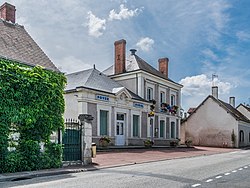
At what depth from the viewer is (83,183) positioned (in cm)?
941

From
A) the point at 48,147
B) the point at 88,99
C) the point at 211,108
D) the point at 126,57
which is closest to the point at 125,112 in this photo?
the point at 88,99

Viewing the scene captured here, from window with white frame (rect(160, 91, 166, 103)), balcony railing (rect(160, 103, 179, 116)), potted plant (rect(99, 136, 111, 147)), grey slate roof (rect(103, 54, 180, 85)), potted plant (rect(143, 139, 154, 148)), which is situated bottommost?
potted plant (rect(143, 139, 154, 148))

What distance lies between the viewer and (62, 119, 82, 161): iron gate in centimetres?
1418

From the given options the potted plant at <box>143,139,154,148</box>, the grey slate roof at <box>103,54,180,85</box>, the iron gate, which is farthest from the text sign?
the iron gate

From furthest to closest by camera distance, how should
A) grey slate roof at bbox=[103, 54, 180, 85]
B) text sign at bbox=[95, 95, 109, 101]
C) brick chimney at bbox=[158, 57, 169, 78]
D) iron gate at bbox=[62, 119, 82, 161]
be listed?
brick chimney at bbox=[158, 57, 169, 78] → grey slate roof at bbox=[103, 54, 180, 85] → text sign at bbox=[95, 95, 109, 101] → iron gate at bbox=[62, 119, 82, 161]

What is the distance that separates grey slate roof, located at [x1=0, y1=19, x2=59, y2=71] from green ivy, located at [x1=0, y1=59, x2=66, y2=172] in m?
4.08

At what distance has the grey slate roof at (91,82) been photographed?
2460cm

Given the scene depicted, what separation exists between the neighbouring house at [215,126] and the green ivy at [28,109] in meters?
30.8

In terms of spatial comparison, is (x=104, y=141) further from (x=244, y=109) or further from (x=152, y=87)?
(x=244, y=109)

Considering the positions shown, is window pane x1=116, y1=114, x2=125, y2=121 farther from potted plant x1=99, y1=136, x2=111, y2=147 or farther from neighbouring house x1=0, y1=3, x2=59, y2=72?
neighbouring house x1=0, y1=3, x2=59, y2=72

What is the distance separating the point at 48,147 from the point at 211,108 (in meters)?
32.2

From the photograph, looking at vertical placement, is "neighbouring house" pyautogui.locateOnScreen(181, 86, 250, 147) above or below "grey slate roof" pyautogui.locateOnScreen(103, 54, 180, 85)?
below

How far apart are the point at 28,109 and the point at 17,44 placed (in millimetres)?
7030

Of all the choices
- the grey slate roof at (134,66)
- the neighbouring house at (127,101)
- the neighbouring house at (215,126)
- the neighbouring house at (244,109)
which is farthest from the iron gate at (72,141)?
the neighbouring house at (244,109)
